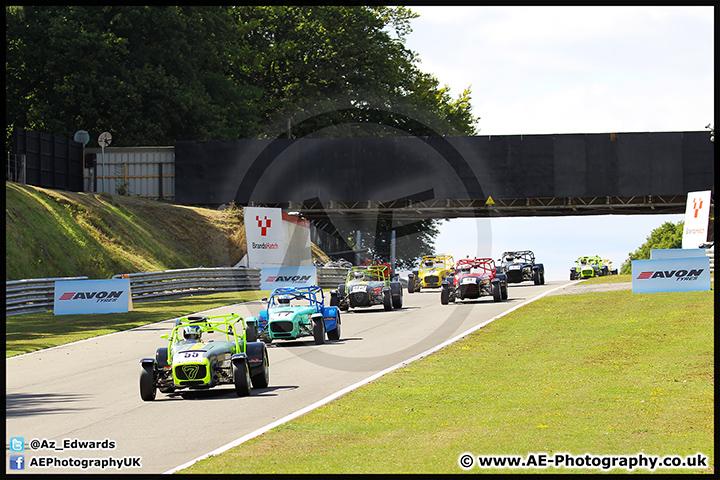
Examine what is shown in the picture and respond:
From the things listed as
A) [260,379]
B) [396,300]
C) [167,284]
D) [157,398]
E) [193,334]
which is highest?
[167,284]

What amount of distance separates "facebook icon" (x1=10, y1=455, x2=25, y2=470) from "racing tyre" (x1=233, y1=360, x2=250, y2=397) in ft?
14.5

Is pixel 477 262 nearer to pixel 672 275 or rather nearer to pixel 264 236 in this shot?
pixel 672 275

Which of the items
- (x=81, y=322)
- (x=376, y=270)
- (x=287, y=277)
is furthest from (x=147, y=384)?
(x=287, y=277)

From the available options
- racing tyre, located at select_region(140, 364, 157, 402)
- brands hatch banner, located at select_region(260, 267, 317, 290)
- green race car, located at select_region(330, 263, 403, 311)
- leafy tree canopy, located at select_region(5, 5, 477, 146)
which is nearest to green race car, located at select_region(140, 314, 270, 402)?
racing tyre, located at select_region(140, 364, 157, 402)

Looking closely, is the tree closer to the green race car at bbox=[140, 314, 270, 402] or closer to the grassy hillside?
the grassy hillside

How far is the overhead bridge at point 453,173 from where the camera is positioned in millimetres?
49562

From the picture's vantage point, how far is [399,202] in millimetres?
52250

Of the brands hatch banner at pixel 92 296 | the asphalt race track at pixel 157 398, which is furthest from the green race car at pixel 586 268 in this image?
the brands hatch banner at pixel 92 296

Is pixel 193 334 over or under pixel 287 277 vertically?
under

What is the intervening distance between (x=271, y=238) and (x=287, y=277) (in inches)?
316

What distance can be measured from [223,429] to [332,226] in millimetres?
54605

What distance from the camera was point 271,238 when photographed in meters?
45.2

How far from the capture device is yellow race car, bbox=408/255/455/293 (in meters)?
41.1

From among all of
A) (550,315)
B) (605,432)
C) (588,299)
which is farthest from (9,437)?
(588,299)
